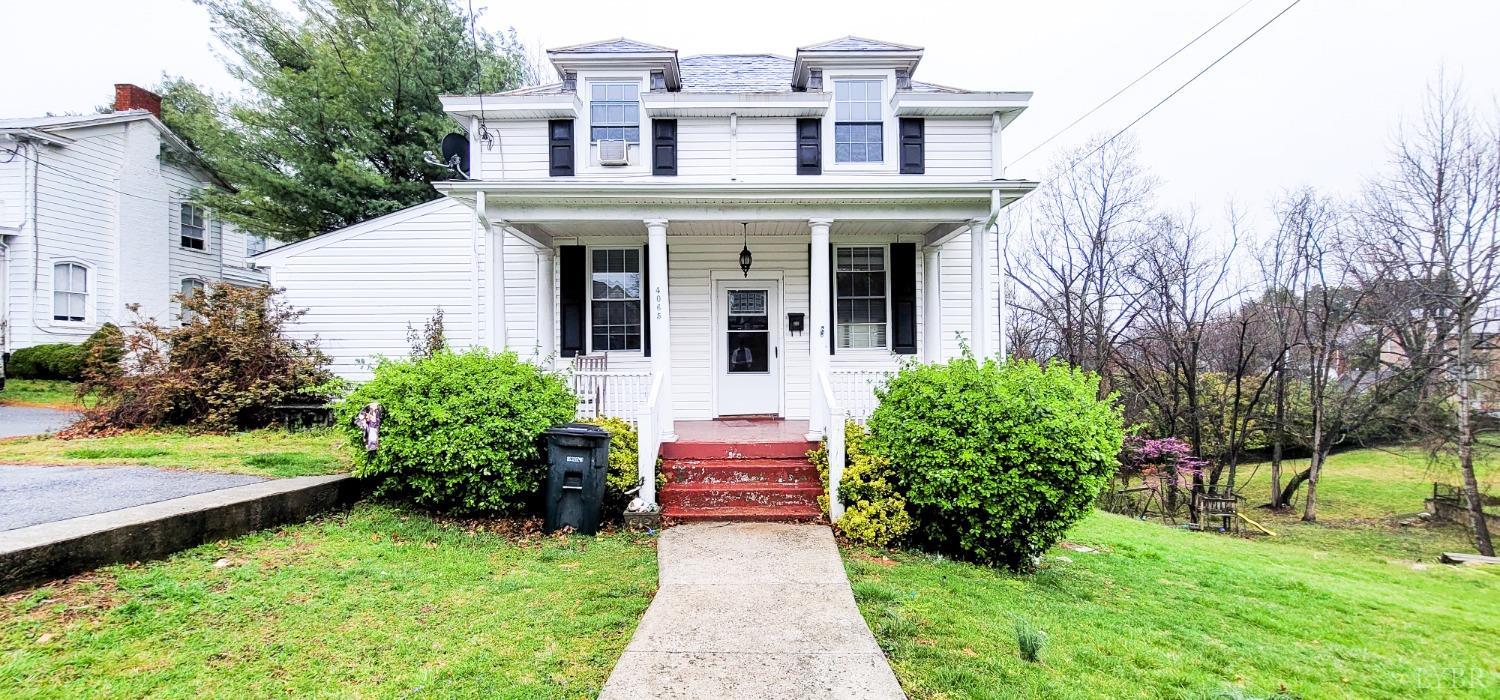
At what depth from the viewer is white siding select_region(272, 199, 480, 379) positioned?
9.80 metres

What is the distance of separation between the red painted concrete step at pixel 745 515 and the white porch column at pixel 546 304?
380 cm

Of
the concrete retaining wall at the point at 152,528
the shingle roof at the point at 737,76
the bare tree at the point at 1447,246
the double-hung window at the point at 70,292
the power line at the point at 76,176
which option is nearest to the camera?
the concrete retaining wall at the point at 152,528

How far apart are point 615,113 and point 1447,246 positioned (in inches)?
663

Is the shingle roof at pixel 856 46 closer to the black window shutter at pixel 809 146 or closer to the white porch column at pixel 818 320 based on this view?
the black window shutter at pixel 809 146

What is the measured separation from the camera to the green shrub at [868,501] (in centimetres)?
534

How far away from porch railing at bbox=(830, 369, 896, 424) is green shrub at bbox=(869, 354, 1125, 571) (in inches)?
58.6

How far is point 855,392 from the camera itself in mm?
7051

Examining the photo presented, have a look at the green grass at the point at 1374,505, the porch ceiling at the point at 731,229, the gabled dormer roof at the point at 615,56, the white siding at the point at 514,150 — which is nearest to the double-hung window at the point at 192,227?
the white siding at the point at 514,150

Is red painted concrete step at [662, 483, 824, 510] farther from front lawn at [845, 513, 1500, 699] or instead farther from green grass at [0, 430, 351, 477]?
green grass at [0, 430, 351, 477]

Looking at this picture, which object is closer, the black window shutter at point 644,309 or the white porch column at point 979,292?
the white porch column at point 979,292

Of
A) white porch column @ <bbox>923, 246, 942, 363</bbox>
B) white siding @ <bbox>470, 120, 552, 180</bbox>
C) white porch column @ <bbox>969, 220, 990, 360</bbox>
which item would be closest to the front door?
white porch column @ <bbox>923, 246, 942, 363</bbox>

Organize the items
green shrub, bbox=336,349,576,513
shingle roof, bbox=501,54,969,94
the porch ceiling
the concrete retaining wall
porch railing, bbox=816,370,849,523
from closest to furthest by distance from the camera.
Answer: the concrete retaining wall < green shrub, bbox=336,349,576,513 < porch railing, bbox=816,370,849,523 < the porch ceiling < shingle roof, bbox=501,54,969,94

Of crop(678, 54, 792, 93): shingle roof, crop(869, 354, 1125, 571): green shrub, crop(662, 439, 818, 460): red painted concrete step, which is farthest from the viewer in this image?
crop(678, 54, 792, 93): shingle roof

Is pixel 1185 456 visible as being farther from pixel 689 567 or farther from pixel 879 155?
pixel 689 567
